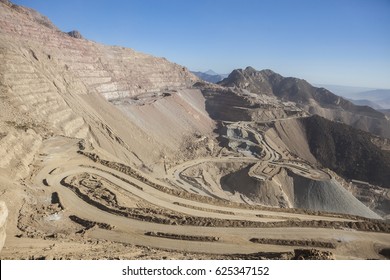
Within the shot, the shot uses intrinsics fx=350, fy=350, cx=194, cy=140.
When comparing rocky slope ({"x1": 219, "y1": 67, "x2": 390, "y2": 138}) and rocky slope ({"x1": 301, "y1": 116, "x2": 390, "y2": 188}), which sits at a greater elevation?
rocky slope ({"x1": 219, "y1": 67, "x2": 390, "y2": 138})

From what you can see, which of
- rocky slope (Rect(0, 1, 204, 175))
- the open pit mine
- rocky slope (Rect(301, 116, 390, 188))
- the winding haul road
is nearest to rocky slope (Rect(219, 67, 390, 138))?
the open pit mine

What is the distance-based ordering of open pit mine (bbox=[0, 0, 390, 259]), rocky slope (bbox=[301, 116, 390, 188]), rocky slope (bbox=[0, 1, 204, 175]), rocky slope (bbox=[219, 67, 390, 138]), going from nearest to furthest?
open pit mine (bbox=[0, 0, 390, 259]) → rocky slope (bbox=[0, 1, 204, 175]) → rocky slope (bbox=[301, 116, 390, 188]) → rocky slope (bbox=[219, 67, 390, 138])

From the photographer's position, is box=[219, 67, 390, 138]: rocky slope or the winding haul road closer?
the winding haul road

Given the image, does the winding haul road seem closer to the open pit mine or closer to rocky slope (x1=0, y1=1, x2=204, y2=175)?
the open pit mine

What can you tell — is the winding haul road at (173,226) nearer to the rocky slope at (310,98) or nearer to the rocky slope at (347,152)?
the rocky slope at (347,152)

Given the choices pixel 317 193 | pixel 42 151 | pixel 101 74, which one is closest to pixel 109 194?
pixel 42 151

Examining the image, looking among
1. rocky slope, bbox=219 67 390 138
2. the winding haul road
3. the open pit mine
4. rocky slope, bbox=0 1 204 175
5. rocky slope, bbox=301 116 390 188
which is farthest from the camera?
rocky slope, bbox=219 67 390 138
